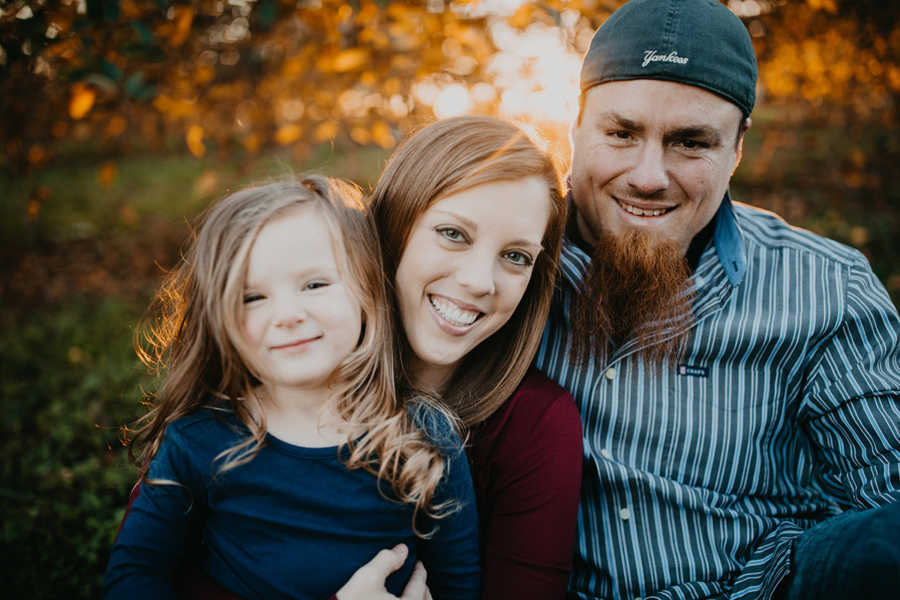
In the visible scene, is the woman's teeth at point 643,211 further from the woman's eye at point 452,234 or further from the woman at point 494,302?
the woman's eye at point 452,234

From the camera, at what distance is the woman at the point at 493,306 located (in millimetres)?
1854

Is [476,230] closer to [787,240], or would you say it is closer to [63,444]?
[787,240]

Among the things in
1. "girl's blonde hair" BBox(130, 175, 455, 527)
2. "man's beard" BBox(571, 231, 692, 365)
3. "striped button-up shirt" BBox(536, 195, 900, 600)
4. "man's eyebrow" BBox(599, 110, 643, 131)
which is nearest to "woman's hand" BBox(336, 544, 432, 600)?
"girl's blonde hair" BBox(130, 175, 455, 527)

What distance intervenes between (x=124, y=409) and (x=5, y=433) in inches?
27.4

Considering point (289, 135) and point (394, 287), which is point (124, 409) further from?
point (394, 287)

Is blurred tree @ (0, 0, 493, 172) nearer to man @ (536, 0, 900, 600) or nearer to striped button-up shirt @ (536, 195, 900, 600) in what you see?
man @ (536, 0, 900, 600)

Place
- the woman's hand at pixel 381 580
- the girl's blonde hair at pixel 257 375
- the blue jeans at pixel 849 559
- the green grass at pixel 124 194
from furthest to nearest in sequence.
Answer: the green grass at pixel 124 194 < the girl's blonde hair at pixel 257 375 < the woman's hand at pixel 381 580 < the blue jeans at pixel 849 559

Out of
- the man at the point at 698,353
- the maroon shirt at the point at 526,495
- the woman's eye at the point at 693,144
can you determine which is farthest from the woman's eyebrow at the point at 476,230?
the woman's eye at the point at 693,144

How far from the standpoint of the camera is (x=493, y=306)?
1.93 metres

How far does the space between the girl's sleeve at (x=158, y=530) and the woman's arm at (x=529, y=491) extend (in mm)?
927

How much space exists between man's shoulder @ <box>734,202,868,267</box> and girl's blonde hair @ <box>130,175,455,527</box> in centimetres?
143

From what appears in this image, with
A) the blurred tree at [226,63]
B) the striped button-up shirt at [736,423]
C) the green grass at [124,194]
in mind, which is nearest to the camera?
the striped button-up shirt at [736,423]

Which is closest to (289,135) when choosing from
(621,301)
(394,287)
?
(394,287)

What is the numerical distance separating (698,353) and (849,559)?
0.76m
